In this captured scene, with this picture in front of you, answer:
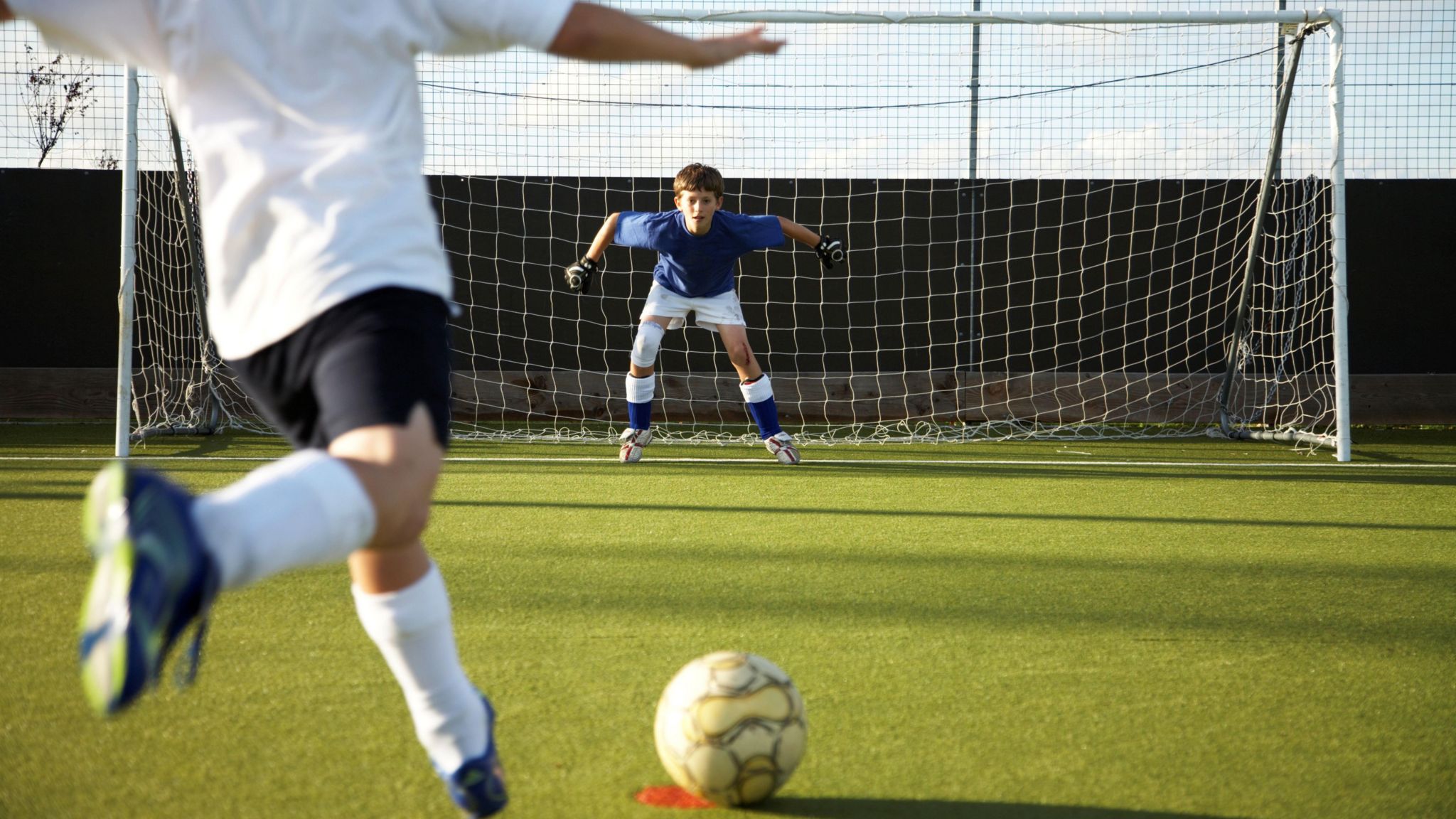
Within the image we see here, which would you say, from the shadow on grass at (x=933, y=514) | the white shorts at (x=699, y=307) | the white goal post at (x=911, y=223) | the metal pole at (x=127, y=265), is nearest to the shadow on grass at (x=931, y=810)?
the shadow on grass at (x=933, y=514)

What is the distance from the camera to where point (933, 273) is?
9.16 m

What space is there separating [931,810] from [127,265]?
580cm

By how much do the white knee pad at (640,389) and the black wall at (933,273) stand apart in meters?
2.61

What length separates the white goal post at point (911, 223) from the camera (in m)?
8.77

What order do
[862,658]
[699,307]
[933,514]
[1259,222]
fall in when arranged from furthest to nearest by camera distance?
[1259,222] < [699,307] < [933,514] < [862,658]

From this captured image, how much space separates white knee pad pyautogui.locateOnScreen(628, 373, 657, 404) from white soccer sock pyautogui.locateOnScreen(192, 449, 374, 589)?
17.4ft

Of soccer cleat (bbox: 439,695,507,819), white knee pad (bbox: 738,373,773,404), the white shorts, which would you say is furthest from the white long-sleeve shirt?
the white shorts

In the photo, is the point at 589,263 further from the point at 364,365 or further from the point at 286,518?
Answer: the point at 286,518

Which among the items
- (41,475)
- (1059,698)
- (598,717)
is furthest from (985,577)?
(41,475)

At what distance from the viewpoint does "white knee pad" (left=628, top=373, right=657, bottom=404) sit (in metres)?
6.61

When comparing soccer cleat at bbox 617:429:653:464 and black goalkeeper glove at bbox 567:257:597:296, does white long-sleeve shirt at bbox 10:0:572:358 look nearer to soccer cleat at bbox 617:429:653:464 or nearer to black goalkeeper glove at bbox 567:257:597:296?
black goalkeeper glove at bbox 567:257:597:296

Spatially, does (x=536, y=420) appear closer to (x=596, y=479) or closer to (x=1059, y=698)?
(x=596, y=479)

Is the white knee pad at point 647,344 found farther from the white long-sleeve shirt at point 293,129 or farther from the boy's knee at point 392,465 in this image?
the boy's knee at point 392,465

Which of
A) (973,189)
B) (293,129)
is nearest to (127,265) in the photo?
(293,129)
